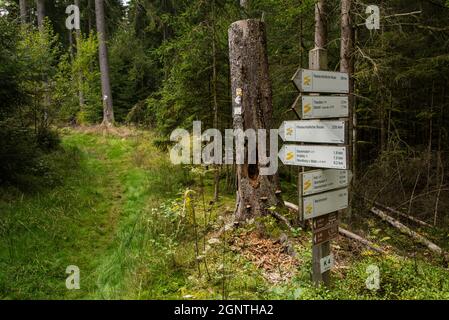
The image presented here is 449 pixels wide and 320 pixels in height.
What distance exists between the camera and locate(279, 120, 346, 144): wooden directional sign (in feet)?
15.2

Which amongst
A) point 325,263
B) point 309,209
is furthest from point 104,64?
point 325,263

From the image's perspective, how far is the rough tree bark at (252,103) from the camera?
21.9ft

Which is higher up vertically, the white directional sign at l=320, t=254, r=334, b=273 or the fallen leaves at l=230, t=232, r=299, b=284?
the white directional sign at l=320, t=254, r=334, b=273

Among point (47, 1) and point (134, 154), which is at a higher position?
point (47, 1)

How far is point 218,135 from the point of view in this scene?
920cm

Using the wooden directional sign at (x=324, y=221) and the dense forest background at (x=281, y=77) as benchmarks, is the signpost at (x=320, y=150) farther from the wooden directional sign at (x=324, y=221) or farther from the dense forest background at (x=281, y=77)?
the dense forest background at (x=281, y=77)

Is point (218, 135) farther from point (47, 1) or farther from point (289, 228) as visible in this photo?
point (47, 1)

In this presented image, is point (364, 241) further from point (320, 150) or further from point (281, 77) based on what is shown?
point (281, 77)

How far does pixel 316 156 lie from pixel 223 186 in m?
5.64

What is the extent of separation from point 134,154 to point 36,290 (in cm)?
787

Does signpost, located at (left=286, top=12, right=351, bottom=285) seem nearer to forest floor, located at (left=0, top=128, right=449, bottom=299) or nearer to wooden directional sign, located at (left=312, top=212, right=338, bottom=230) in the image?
wooden directional sign, located at (left=312, top=212, right=338, bottom=230)

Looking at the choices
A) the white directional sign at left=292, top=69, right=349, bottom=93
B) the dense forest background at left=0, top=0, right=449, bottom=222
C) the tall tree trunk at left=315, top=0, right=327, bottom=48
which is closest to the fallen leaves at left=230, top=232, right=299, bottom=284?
the dense forest background at left=0, top=0, right=449, bottom=222

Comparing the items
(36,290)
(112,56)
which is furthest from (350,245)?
(112,56)

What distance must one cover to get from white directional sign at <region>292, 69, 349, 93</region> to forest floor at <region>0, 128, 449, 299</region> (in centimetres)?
209
